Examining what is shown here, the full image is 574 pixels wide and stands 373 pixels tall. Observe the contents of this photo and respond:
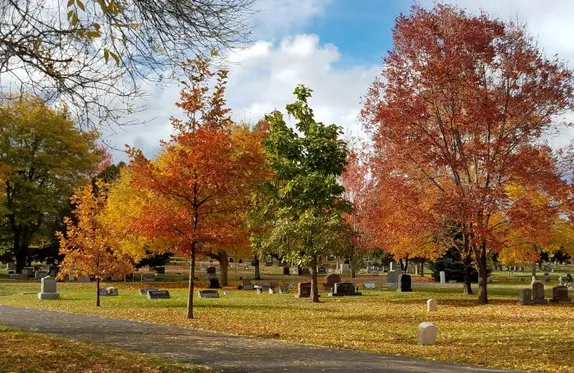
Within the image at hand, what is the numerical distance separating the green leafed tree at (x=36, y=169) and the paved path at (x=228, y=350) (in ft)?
105

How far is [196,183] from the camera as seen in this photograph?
19.5 m

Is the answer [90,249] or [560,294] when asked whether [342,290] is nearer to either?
[560,294]

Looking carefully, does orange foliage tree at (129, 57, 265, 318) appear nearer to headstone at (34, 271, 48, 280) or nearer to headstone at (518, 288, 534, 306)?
headstone at (518, 288, 534, 306)

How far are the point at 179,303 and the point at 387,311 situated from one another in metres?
9.16

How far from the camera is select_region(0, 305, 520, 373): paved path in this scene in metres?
10.0

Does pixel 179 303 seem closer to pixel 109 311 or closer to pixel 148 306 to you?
pixel 148 306

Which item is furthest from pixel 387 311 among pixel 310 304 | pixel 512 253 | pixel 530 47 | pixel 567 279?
pixel 567 279

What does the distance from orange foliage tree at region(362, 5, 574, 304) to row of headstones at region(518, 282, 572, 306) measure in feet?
5.50

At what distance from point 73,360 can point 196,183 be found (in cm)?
1030

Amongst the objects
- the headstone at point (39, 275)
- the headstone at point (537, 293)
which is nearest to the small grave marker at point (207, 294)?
the headstone at point (537, 293)

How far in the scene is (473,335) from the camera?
1510 cm

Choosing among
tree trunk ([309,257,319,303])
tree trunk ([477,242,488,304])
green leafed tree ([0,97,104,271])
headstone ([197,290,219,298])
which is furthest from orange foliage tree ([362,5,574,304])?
green leafed tree ([0,97,104,271])

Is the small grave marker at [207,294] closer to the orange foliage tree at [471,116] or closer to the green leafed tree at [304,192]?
the green leafed tree at [304,192]

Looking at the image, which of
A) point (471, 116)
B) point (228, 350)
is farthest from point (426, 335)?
point (471, 116)
